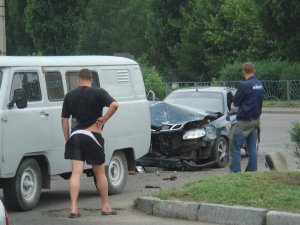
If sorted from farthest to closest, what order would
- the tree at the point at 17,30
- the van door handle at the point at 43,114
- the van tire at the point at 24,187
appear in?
the tree at the point at 17,30, the van door handle at the point at 43,114, the van tire at the point at 24,187

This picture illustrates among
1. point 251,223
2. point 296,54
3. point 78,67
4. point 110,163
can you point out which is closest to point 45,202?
point 110,163

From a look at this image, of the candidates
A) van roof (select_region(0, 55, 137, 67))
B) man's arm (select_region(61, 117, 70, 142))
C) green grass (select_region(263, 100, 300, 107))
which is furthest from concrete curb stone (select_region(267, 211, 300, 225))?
green grass (select_region(263, 100, 300, 107))

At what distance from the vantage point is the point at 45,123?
11.1m

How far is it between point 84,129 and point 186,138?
5309mm

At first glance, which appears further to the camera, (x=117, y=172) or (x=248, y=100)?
(x=248, y=100)

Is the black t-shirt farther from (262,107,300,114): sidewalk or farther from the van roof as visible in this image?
(262,107,300,114): sidewalk

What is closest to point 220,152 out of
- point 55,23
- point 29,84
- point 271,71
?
point 29,84

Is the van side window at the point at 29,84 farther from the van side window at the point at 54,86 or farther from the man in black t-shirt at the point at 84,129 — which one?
the man in black t-shirt at the point at 84,129

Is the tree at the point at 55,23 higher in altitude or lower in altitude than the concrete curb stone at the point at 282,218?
higher

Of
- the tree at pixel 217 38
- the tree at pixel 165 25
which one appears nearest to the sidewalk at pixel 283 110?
the tree at pixel 217 38

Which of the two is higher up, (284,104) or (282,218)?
(282,218)

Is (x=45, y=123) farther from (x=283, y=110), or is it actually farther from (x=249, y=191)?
(x=283, y=110)

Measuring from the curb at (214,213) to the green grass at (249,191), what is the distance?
0.19 m

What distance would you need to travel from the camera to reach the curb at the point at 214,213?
9.30 meters
